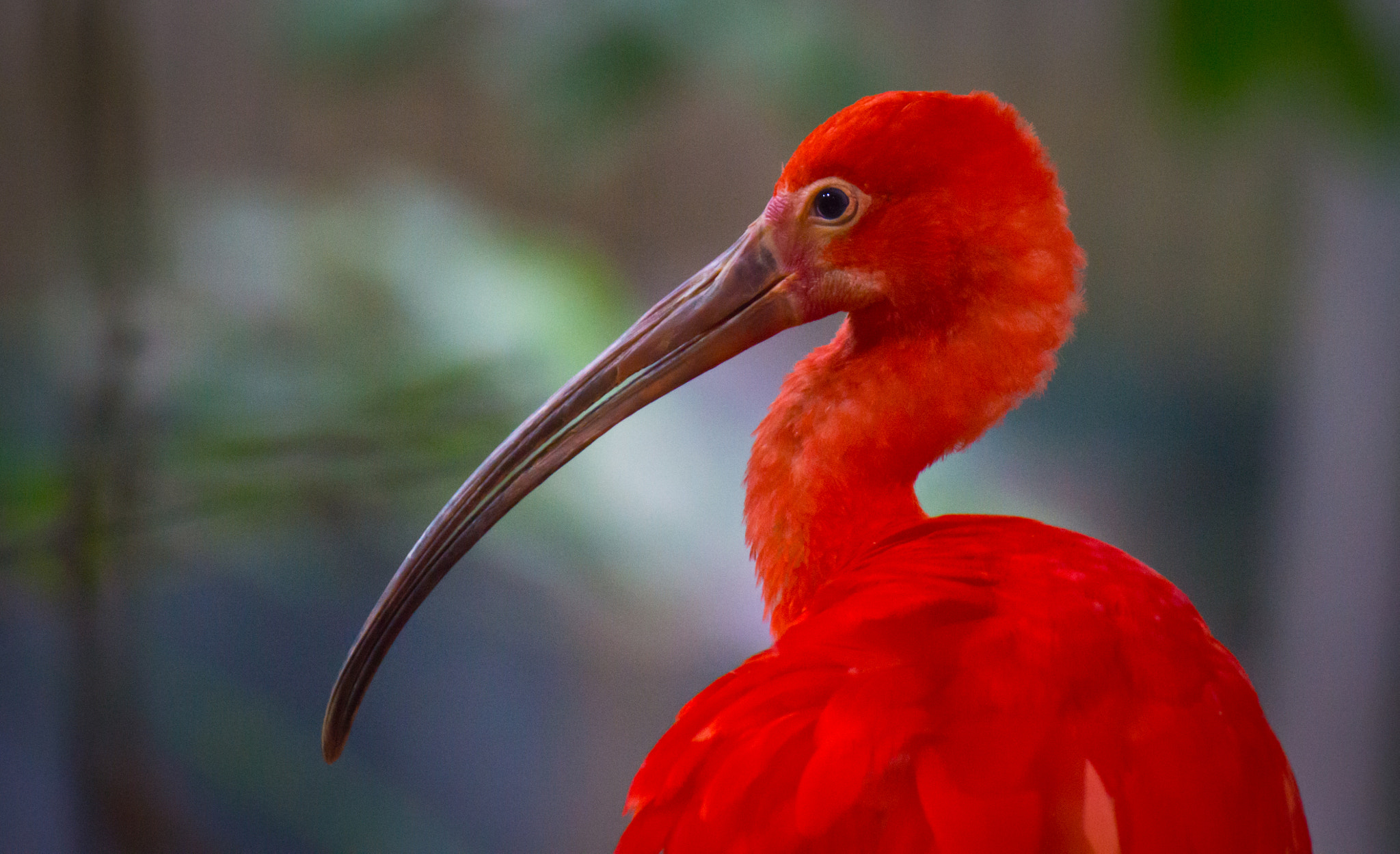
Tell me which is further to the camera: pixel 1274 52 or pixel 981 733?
pixel 981 733

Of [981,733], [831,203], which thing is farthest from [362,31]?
[981,733]

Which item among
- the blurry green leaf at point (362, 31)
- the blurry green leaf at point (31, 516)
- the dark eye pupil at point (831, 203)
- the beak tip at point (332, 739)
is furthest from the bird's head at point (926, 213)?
the blurry green leaf at point (31, 516)

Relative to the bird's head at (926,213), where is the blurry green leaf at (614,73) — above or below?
above

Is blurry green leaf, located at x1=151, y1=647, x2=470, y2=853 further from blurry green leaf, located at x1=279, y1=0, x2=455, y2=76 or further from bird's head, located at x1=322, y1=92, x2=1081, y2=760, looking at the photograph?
blurry green leaf, located at x1=279, y1=0, x2=455, y2=76

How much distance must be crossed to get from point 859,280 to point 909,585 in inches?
10.3

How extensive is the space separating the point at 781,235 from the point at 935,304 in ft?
0.45

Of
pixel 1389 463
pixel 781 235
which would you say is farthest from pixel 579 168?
pixel 1389 463

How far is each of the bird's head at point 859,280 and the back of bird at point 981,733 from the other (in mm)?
209

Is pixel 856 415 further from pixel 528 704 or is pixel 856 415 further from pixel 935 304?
pixel 528 704

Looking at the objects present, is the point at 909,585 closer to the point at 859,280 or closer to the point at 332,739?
the point at 859,280

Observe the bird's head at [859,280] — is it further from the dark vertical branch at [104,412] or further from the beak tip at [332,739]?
the dark vertical branch at [104,412]

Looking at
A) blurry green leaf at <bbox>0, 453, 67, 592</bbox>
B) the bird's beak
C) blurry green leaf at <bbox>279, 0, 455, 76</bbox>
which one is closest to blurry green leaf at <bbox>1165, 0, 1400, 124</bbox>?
the bird's beak

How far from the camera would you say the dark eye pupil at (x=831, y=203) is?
0.78m

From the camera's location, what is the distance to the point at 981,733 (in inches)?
23.5
